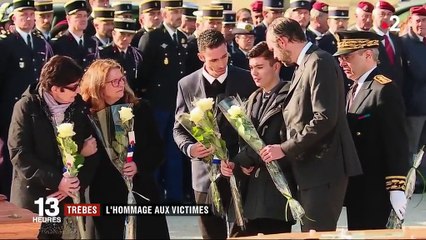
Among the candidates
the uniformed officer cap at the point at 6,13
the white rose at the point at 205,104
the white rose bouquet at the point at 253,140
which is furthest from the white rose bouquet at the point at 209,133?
the uniformed officer cap at the point at 6,13

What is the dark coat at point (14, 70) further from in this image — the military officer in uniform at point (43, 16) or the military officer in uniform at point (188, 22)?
the military officer in uniform at point (188, 22)

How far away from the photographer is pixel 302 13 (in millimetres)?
13977

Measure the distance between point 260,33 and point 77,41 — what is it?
7.22 feet

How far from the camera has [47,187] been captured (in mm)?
8500

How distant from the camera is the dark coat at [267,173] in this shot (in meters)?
8.53

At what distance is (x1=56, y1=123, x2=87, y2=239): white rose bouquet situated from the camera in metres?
8.28

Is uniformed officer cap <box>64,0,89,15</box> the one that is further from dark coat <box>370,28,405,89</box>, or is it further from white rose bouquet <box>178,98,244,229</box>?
white rose bouquet <box>178,98,244,229</box>

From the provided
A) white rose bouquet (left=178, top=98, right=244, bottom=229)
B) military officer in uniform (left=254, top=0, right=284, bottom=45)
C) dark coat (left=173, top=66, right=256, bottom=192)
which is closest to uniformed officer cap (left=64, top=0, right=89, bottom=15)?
military officer in uniform (left=254, top=0, right=284, bottom=45)

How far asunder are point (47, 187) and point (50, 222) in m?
0.22

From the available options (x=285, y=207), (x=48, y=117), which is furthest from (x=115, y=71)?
(x=285, y=207)

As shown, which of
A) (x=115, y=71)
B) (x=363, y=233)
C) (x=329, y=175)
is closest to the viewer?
(x=363, y=233)

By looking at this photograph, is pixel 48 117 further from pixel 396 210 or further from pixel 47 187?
pixel 396 210

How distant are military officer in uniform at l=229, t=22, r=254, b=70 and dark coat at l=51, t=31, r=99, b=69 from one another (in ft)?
4.54

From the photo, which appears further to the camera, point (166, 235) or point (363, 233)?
point (166, 235)
